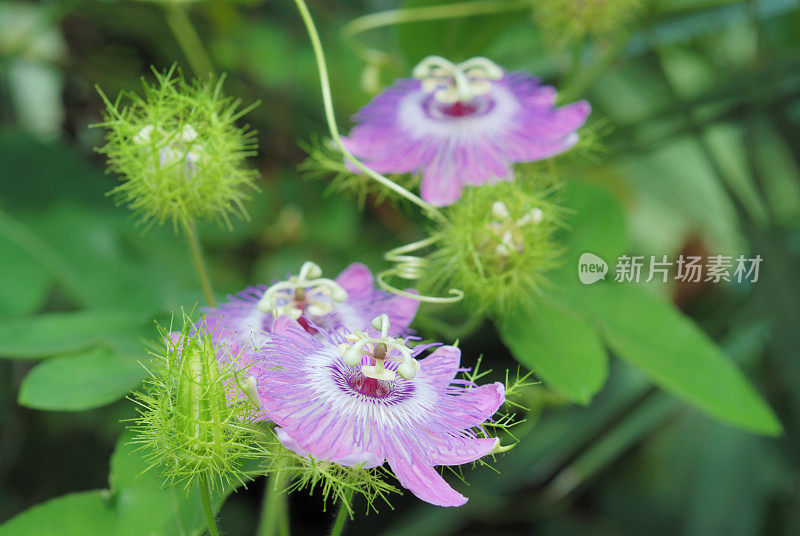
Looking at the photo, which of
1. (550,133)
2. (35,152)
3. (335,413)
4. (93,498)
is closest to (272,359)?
(335,413)

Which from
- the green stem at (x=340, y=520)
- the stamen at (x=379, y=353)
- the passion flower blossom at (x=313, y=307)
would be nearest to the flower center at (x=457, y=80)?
the passion flower blossom at (x=313, y=307)

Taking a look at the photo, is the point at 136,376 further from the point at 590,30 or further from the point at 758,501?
the point at 758,501

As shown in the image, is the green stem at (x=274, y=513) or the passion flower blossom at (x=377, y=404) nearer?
the passion flower blossom at (x=377, y=404)

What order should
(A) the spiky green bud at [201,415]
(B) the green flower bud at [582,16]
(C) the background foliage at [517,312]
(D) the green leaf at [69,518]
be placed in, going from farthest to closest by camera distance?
(B) the green flower bud at [582,16] → (C) the background foliage at [517,312] → (D) the green leaf at [69,518] → (A) the spiky green bud at [201,415]

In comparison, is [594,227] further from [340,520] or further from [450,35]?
[340,520]

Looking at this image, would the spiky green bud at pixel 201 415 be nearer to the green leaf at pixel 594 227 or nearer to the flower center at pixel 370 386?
the flower center at pixel 370 386

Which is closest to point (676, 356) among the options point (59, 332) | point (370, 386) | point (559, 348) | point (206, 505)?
point (559, 348)

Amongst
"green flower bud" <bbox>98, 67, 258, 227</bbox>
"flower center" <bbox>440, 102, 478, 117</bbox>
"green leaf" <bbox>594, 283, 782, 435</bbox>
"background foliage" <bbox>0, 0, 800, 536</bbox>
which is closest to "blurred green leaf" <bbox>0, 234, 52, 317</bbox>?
"background foliage" <bbox>0, 0, 800, 536</bbox>
